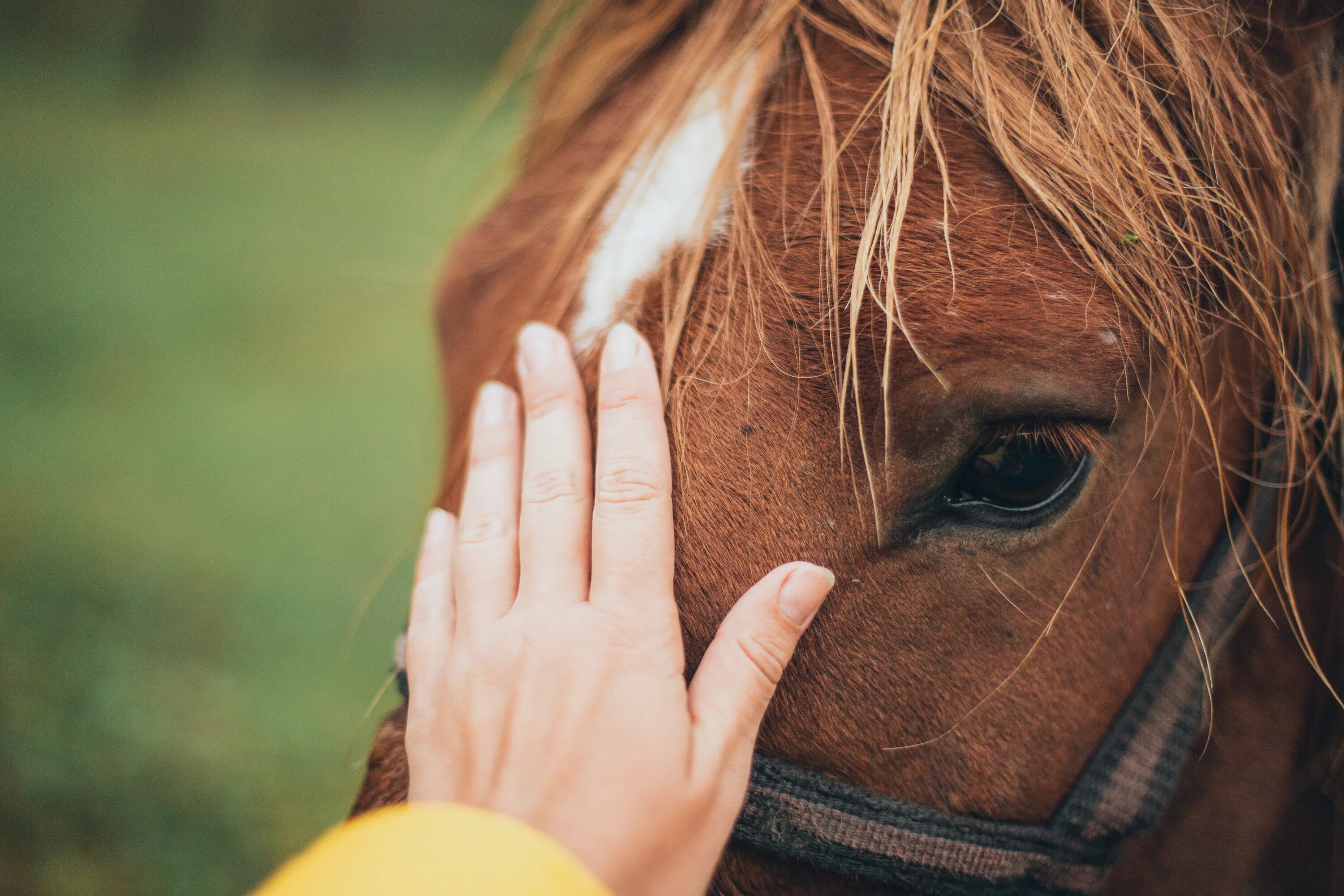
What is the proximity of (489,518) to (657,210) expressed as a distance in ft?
1.28

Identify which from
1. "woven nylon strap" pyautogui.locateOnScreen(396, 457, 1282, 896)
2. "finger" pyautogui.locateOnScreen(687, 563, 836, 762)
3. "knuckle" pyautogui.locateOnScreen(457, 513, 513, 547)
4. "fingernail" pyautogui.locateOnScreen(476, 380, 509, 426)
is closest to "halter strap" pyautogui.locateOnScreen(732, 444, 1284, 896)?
"woven nylon strap" pyautogui.locateOnScreen(396, 457, 1282, 896)

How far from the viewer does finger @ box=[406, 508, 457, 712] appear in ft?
2.43

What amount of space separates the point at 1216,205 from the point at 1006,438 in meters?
0.35

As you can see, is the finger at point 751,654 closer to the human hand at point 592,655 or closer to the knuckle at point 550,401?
the human hand at point 592,655

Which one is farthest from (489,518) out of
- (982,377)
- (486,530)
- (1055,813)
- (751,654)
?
(1055,813)

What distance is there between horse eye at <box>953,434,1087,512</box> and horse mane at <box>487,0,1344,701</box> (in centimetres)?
11

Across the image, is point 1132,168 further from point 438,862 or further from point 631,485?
point 438,862

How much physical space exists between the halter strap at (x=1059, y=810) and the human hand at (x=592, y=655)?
0.43ft

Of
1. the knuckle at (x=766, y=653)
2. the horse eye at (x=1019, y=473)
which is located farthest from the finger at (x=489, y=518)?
the horse eye at (x=1019, y=473)

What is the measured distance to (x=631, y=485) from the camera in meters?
0.72

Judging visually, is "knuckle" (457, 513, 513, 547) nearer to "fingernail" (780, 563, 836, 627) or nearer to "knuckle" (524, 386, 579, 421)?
"knuckle" (524, 386, 579, 421)

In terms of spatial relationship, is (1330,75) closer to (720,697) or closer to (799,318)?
(799,318)

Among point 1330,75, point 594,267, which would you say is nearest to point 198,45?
point 594,267

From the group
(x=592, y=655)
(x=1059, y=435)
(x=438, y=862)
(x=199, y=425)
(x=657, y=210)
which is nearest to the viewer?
(x=438, y=862)
